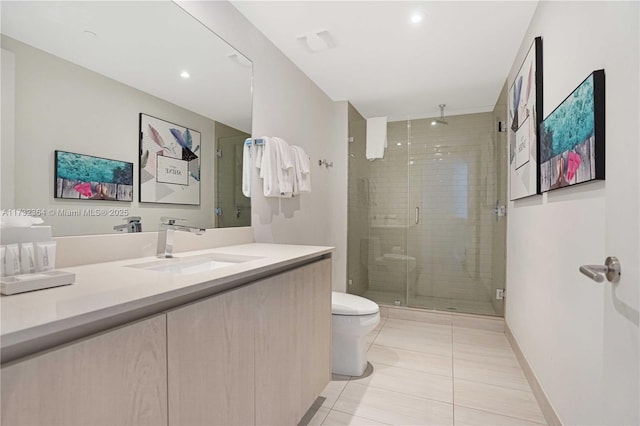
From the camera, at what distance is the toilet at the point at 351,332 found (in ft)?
6.64

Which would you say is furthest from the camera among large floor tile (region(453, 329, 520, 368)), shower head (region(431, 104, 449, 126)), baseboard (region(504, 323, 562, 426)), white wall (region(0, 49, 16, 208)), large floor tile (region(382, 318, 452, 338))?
shower head (region(431, 104, 449, 126))

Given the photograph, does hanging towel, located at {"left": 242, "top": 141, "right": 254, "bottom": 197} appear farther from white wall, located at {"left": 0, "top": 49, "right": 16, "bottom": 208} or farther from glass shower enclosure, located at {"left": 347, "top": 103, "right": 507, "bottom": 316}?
glass shower enclosure, located at {"left": 347, "top": 103, "right": 507, "bottom": 316}

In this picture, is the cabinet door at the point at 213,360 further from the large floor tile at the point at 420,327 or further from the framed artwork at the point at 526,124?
the large floor tile at the point at 420,327

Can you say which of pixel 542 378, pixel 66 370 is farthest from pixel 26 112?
pixel 542 378

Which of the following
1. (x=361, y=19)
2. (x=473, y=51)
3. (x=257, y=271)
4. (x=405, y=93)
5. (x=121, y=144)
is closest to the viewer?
(x=257, y=271)

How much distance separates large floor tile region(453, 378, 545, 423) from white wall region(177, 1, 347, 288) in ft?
5.05

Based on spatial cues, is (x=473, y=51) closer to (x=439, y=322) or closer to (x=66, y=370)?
(x=439, y=322)

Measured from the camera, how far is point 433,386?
1971mm

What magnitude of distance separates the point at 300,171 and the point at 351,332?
1207mm

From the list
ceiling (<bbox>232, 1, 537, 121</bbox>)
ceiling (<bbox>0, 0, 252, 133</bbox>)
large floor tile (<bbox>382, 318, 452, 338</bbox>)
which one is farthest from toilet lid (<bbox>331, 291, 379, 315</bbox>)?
ceiling (<bbox>232, 1, 537, 121</bbox>)

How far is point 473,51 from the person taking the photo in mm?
2359

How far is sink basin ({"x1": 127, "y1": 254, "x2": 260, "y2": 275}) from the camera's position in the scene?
4.13 ft

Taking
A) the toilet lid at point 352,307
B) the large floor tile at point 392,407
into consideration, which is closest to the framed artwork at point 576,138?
the toilet lid at point 352,307

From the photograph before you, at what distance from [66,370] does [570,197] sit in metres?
1.75
